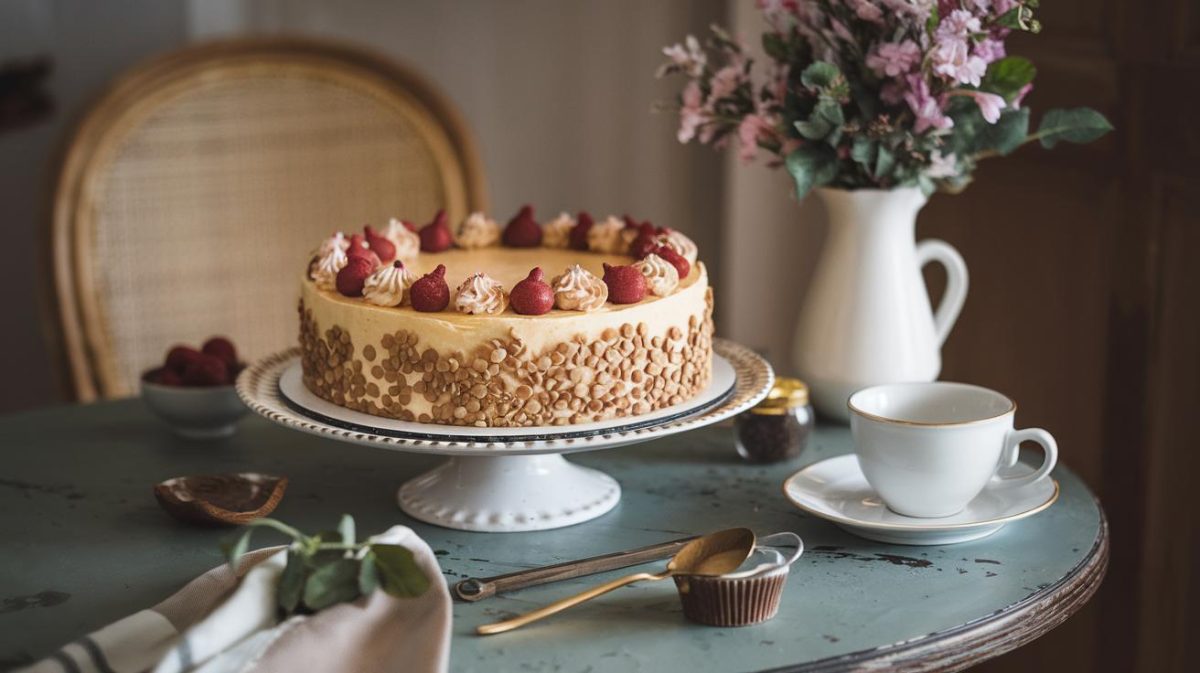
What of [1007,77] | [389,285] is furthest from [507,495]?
[1007,77]

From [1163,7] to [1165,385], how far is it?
46cm

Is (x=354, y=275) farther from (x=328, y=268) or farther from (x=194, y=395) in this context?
(x=194, y=395)

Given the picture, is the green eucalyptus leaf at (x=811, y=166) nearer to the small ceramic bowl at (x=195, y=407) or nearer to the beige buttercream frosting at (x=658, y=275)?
the beige buttercream frosting at (x=658, y=275)

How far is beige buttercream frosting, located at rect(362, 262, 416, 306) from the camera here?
A: 4.12 ft

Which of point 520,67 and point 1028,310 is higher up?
point 520,67

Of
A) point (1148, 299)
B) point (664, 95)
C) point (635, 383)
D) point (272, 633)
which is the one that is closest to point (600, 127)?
point (664, 95)

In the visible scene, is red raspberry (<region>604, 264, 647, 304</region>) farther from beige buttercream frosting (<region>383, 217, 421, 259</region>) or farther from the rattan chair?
the rattan chair

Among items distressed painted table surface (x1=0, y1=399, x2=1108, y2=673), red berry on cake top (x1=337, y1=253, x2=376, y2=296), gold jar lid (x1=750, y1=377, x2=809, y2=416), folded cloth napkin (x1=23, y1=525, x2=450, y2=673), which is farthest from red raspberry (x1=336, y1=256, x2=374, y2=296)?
gold jar lid (x1=750, y1=377, x2=809, y2=416)

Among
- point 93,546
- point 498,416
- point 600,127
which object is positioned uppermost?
point 600,127

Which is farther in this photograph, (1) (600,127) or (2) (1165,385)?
(1) (600,127)

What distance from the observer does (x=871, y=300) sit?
59.6 inches

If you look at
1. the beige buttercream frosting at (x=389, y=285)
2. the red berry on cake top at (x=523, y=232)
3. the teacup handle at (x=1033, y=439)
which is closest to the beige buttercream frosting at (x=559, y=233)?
the red berry on cake top at (x=523, y=232)

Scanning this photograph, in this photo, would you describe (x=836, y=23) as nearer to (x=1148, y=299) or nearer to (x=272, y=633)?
(x=1148, y=299)

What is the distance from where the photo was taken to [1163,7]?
1568 mm
